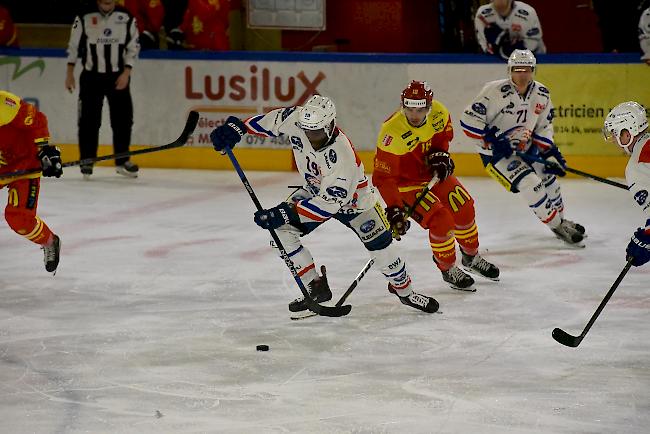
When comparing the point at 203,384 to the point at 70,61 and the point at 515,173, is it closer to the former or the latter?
the point at 515,173

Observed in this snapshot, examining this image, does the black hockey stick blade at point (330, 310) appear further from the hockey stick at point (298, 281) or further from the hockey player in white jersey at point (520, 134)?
the hockey player in white jersey at point (520, 134)

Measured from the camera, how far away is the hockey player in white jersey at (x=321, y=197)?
5203mm

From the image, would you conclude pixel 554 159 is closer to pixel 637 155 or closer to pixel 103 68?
pixel 637 155

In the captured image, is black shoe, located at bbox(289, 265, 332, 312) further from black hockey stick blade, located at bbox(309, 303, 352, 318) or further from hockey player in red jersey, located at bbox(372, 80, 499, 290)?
hockey player in red jersey, located at bbox(372, 80, 499, 290)

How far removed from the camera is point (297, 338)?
17.3 feet

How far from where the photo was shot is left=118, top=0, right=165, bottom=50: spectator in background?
33.9ft

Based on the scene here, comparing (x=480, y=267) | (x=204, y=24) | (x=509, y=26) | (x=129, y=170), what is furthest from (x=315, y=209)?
(x=204, y=24)

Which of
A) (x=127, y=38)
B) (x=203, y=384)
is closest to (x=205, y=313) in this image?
(x=203, y=384)

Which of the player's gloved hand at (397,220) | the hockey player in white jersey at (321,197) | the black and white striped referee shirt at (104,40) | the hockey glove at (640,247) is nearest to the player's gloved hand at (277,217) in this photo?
the hockey player in white jersey at (321,197)

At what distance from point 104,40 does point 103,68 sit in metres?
0.21

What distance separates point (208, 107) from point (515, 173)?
142 inches

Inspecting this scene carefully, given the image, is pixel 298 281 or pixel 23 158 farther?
pixel 23 158

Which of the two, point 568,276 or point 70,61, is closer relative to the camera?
point 568,276

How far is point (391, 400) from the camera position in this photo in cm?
443
